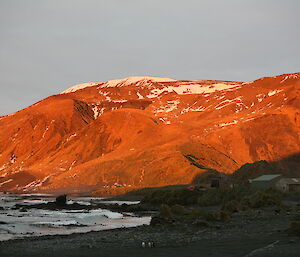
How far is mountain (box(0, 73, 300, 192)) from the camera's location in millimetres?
101312

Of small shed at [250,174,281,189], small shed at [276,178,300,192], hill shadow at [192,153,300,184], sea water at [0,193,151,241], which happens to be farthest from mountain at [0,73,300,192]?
sea water at [0,193,151,241]

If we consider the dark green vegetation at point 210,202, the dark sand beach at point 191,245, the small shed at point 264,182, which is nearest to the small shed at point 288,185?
the small shed at point 264,182

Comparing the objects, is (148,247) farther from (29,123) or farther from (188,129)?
(29,123)

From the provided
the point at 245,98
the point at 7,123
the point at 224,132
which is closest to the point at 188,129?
the point at 224,132

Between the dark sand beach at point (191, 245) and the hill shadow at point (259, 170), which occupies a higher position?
the hill shadow at point (259, 170)

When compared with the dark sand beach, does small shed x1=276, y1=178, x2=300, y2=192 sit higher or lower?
lower

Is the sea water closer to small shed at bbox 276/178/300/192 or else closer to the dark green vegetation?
the dark green vegetation

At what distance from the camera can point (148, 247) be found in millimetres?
15859

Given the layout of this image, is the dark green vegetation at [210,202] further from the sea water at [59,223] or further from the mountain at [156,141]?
the mountain at [156,141]

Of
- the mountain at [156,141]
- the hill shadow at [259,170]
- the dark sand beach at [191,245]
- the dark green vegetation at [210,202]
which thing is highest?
the mountain at [156,141]

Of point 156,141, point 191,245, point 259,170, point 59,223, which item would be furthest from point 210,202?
point 156,141

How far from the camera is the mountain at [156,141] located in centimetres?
10131

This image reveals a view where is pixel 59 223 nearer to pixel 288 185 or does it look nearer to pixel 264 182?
pixel 264 182

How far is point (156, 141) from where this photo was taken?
385ft
